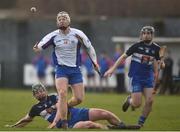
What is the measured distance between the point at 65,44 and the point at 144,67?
6.93 feet

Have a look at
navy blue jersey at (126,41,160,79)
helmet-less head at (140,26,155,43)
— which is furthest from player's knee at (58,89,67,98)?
helmet-less head at (140,26,155,43)

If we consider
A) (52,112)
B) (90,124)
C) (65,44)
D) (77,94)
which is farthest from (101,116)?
(65,44)

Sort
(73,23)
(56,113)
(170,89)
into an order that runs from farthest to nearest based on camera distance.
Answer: (73,23), (170,89), (56,113)

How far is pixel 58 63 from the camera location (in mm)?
17094

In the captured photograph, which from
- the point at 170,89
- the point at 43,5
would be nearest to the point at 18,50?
the point at 43,5

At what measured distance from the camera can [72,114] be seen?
17.0 metres

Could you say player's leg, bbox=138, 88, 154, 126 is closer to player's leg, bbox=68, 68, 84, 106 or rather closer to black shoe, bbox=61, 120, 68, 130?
player's leg, bbox=68, 68, 84, 106

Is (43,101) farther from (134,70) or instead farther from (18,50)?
(18,50)

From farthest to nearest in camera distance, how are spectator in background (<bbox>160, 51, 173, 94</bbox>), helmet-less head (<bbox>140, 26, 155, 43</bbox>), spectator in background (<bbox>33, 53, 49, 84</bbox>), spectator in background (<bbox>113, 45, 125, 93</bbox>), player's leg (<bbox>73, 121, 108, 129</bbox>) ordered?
spectator in background (<bbox>33, 53, 49, 84</bbox>) → spectator in background (<bbox>113, 45, 125, 93</bbox>) → spectator in background (<bbox>160, 51, 173, 94</bbox>) → helmet-less head (<bbox>140, 26, 155, 43</bbox>) → player's leg (<bbox>73, 121, 108, 129</bbox>)

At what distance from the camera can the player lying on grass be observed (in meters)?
16.8

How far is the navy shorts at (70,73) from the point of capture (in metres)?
17.0

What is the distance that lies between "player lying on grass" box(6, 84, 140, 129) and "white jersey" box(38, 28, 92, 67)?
2.42ft

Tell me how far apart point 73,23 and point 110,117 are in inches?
1066

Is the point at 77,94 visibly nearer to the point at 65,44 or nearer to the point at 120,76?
the point at 65,44
